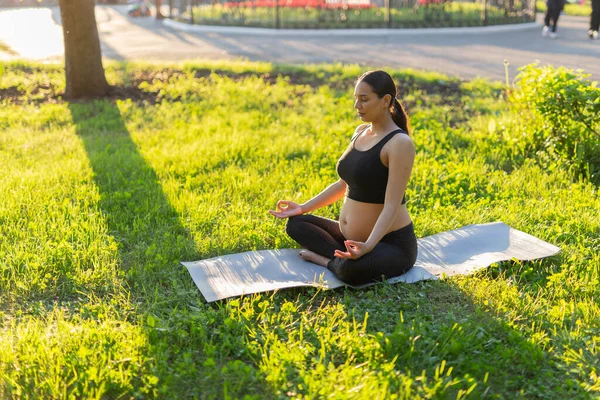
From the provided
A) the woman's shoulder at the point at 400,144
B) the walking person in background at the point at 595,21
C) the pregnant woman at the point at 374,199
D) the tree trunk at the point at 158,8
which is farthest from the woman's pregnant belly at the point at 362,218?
the tree trunk at the point at 158,8

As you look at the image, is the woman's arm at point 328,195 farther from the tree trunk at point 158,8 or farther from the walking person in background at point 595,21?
the tree trunk at point 158,8

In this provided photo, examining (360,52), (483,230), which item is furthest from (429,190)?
(360,52)

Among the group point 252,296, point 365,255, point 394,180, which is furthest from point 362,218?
point 252,296

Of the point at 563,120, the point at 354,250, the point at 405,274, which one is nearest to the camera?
the point at 354,250

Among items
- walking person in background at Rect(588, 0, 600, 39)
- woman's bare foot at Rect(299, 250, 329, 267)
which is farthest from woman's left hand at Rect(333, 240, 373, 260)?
walking person in background at Rect(588, 0, 600, 39)

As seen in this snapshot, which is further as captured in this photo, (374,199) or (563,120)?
(563,120)

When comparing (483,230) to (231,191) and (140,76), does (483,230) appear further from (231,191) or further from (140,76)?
(140,76)

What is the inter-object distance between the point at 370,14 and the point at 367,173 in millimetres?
16744

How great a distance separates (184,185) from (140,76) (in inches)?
222

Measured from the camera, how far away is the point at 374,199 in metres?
4.41

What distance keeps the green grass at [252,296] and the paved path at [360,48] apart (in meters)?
5.20

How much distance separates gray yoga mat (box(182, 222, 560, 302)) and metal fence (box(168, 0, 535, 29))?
601 inches

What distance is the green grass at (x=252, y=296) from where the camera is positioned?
338 cm

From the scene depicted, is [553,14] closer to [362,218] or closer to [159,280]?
[362,218]
